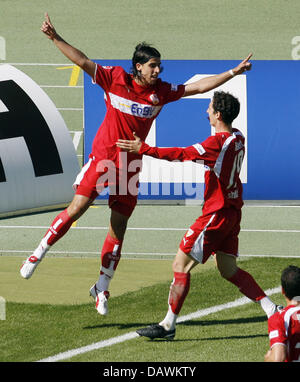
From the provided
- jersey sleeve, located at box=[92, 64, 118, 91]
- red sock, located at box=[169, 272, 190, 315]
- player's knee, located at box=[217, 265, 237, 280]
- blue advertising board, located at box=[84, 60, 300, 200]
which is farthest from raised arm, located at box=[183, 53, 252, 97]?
blue advertising board, located at box=[84, 60, 300, 200]

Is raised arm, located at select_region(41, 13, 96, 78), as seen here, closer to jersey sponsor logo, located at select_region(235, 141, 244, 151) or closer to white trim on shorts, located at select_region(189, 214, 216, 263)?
jersey sponsor logo, located at select_region(235, 141, 244, 151)

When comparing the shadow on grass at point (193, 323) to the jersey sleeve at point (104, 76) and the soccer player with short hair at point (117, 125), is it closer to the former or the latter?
the soccer player with short hair at point (117, 125)

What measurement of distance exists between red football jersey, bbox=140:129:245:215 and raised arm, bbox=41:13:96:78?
117cm

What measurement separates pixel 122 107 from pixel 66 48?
0.80 meters

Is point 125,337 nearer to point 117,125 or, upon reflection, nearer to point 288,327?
point 117,125

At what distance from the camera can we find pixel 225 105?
26.9ft

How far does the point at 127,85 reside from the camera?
9.10 m

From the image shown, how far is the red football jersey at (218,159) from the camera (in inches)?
316

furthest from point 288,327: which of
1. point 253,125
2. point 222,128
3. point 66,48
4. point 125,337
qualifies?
point 253,125

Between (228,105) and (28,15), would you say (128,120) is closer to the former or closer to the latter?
(228,105)

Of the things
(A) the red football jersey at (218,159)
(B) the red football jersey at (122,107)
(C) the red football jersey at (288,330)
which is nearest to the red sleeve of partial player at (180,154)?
(A) the red football jersey at (218,159)

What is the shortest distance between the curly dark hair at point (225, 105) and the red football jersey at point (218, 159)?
162 mm

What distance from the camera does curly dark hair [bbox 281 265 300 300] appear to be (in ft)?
18.9
